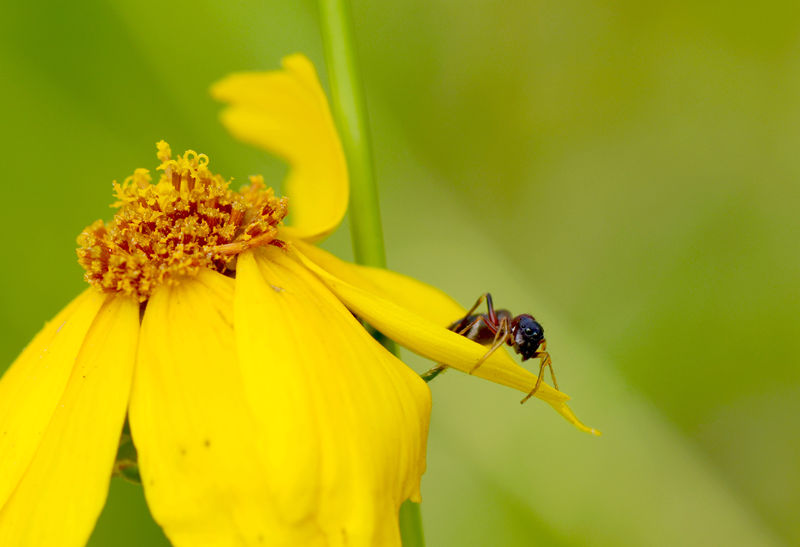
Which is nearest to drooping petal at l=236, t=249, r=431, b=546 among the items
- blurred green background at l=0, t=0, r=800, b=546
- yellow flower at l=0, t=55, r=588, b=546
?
yellow flower at l=0, t=55, r=588, b=546

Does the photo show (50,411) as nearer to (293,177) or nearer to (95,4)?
(293,177)

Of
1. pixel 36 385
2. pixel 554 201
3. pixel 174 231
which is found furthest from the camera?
pixel 554 201

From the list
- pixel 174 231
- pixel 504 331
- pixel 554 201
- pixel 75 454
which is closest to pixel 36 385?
pixel 75 454

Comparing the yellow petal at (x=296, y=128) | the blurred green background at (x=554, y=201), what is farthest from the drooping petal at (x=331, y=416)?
the blurred green background at (x=554, y=201)

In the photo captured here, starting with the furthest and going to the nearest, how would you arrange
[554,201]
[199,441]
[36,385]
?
[554,201]
[36,385]
[199,441]

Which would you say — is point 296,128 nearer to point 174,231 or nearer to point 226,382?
point 174,231

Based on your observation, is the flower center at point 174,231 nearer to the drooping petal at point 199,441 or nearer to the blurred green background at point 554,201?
the drooping petal at point 199,441

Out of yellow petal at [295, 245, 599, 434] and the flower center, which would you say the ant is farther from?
the flower center
